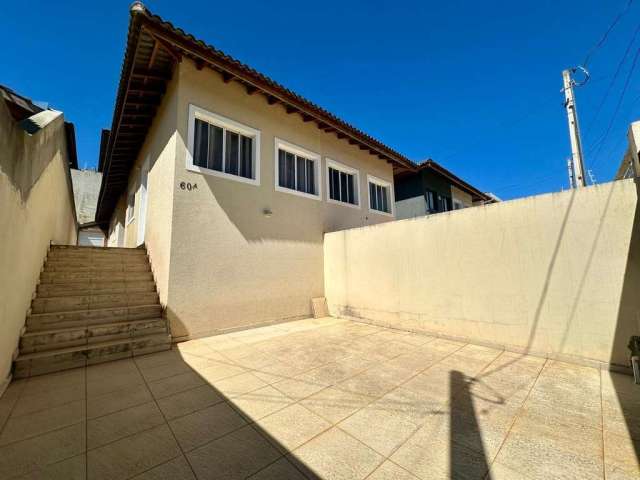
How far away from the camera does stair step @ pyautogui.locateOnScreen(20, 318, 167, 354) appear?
12.0 feet

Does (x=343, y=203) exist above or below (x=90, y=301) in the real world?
above

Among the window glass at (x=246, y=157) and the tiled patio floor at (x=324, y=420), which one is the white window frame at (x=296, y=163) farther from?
the tiled patio floor at (x=324, y=420)

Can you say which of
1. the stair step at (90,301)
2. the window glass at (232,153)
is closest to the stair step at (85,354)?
the stair step at (90,301)

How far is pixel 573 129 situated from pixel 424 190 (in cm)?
504

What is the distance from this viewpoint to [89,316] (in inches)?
173

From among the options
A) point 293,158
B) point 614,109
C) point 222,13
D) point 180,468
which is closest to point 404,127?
point 614,109

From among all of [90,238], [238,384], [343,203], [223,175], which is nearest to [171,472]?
[238,384]

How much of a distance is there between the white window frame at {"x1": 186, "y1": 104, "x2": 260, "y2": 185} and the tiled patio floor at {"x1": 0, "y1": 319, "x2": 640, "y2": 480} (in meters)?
3.85

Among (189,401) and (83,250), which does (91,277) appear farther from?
(189,401)

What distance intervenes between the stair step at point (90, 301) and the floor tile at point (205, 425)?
3.52 meters

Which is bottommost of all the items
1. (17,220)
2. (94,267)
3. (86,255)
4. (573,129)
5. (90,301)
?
(90,301)

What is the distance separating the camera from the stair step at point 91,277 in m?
4.95

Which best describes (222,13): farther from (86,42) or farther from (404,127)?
(404,127)

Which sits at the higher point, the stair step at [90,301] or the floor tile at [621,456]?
the stair step at [90,301]
